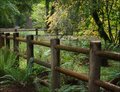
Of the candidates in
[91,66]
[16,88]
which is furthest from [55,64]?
[91,66]

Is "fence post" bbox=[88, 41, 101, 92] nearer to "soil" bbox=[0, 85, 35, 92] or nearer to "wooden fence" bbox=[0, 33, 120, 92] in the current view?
"wooden fence" bbox=[0, 33, 120, 92]

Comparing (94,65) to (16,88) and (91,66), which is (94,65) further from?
(16,88)

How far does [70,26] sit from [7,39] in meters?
3.81

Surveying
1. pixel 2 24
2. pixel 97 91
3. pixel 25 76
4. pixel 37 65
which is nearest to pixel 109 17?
pixel 37 65

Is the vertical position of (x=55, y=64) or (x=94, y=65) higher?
(x=94, y=65)

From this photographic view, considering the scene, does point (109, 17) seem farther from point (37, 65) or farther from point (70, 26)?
point (37, 65)

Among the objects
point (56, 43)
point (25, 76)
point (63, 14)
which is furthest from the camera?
point (63, 14)

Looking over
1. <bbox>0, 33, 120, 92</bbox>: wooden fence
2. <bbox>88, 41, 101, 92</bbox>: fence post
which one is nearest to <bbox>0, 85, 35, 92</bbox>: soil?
<bbox>0, 33, 120, 92</bbox>: wooden fence

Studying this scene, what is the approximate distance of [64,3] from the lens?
13141 mm

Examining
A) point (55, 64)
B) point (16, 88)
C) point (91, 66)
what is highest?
point (91, 66)

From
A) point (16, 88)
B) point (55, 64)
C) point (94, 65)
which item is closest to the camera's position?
point (94, 65)

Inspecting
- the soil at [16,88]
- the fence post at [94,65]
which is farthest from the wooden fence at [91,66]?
the soil at [16,88]

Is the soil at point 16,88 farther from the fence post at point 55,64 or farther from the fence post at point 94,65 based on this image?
the fence post at point 94,65

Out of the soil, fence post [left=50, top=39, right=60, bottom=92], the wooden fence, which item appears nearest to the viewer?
the wooden fence
